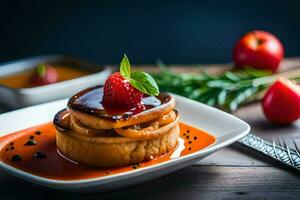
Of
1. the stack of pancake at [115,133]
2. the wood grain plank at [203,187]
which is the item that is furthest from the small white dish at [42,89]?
the wood grain plank at [203,187]

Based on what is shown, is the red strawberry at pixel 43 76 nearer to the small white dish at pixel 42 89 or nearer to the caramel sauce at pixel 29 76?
the caramel sauce at pixel 29 76

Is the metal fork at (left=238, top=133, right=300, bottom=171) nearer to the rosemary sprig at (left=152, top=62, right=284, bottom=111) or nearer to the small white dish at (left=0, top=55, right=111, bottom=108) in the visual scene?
the rosemary sprig at (left=152, top=62, right=284, bottom=111)

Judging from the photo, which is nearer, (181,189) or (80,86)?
(181,189)

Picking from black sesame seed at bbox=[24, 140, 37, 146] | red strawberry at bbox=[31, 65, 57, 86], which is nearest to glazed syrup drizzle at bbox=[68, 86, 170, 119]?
black sesame seed at bbox=[24, 140, 37, 146]

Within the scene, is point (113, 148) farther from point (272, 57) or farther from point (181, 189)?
point (272, 57)

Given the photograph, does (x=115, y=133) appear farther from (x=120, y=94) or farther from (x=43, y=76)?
(x=43, y=76)

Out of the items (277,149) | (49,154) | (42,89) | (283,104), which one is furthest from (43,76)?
(277,149)

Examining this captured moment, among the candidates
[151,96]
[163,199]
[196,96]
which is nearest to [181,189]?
[163,199]
